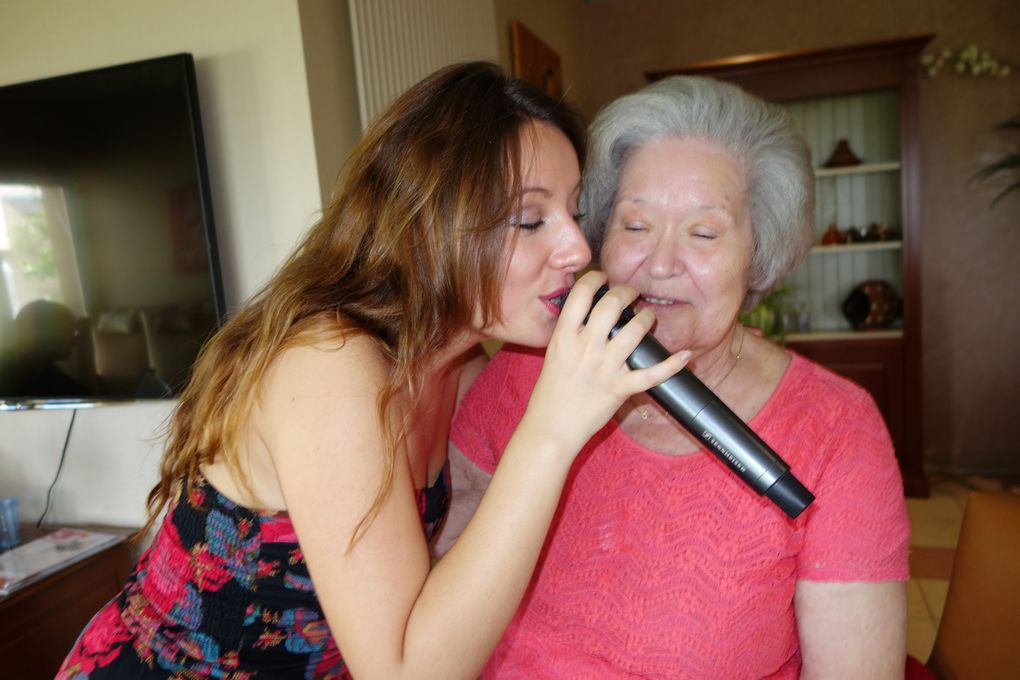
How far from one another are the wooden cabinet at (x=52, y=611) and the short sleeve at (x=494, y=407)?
112cm

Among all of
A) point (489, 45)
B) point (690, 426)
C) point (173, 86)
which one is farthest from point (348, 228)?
point (489, 45)

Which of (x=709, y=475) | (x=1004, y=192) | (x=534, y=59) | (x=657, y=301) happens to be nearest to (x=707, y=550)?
(x=709, y=475)

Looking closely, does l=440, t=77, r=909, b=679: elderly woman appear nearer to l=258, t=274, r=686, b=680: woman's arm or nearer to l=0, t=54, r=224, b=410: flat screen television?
l=258, t=274, r=686, b=680: woman's arm

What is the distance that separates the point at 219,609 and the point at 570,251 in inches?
27.4

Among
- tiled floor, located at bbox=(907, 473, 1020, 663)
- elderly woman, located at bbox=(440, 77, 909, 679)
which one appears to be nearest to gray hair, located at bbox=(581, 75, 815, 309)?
elderly woman, located at bbox=(440, 77, 909, 679)

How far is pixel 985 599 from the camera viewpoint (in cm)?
101

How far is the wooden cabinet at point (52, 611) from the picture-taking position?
1577mm

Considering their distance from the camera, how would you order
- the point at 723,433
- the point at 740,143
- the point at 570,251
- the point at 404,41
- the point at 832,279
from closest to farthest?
the point at 723,433 < the point at 570,251 < the point at 740,143 < the point at 404,41 < the point at 832,279

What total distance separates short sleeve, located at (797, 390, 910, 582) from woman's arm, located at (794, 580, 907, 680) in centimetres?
2

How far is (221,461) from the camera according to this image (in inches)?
37.8

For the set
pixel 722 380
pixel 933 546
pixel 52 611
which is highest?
pixel 722 380

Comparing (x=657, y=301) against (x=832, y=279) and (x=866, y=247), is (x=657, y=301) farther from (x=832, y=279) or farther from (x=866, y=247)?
(x=832, y=279)

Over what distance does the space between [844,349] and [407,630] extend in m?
3.35

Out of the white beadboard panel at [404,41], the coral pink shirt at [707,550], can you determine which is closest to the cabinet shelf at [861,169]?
the white beadboard panel at [404,41]
